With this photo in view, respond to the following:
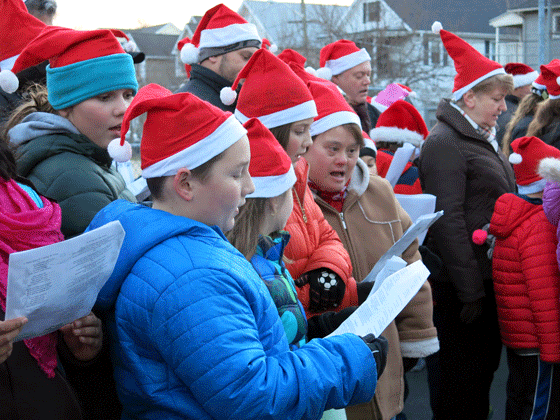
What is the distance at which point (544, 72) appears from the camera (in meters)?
5.05

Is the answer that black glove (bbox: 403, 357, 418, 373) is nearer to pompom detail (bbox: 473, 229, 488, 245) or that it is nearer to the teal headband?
pompom detail (bbox: 473, 229, 488, 245)

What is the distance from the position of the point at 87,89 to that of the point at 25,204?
0.91 m

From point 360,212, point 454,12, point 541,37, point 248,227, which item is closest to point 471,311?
point 360,212

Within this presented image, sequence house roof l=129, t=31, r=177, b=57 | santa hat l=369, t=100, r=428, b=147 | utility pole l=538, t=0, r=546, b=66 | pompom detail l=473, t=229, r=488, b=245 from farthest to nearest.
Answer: house roof l=129, t=31, r=177, b=57 → utility pole l=538, t=0, r=546, b=66 → santa hat l=369, t=100, r=428, b=147 → pompom detail l=473, t=229, r=488, b=245

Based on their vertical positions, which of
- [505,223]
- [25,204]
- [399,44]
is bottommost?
[399,44]

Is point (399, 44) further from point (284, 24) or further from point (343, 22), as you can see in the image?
point (284, 24)

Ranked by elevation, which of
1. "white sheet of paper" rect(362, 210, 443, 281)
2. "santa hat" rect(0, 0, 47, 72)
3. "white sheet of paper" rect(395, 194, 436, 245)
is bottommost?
"white sheet of paper" rect(395, 194, 436, 245)

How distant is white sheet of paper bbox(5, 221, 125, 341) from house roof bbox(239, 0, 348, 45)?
25.8 m

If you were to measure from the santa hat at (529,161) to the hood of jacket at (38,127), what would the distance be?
260 cm

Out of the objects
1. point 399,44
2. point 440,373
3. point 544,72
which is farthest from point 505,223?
point 399,44

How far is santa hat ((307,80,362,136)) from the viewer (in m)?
3.12

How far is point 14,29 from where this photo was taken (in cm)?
377

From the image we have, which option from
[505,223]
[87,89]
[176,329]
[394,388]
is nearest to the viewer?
[176,329]

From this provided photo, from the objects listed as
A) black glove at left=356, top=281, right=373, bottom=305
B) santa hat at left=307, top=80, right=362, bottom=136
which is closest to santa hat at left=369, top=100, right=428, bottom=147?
santa hat at left=307, top=80, right=362, bottom=136
